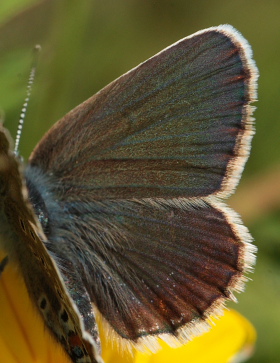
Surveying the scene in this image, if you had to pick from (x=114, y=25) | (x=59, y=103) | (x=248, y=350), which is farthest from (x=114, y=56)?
(x=248, y=350)

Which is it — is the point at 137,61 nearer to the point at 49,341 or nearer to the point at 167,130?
the point at 167,130

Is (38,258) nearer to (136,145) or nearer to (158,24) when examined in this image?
(136,145)

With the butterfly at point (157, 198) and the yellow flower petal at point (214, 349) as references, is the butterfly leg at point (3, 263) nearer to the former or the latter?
the butterfly at point (157, 198)

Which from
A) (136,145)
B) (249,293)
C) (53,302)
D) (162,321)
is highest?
(136,145)

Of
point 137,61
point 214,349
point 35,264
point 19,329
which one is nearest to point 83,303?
point 35,264

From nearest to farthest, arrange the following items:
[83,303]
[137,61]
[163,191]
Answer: [83,303]
[163,191]
[137,61]

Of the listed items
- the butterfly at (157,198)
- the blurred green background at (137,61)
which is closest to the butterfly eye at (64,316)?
the butterfly at (157,198)
